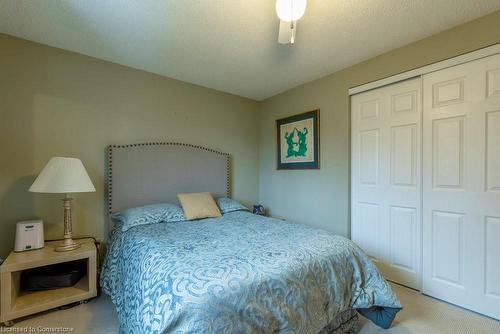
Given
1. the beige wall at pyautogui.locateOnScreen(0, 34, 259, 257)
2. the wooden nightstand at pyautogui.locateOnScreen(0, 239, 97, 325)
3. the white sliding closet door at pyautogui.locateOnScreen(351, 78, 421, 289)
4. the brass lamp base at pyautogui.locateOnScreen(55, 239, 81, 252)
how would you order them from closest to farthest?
the wooden nightstand at pyautogui.locateOnScreen(0, 239, 97, 325), the brass lamp base at pyautogui.locateOnScreen(55, 239, 81, 252), the beige wall at pyautogui.locateOnScreen(0, 34, 259, 257), the white sliding closet door at pyautogui.locateOnScreen(351, 78, 421, 289)

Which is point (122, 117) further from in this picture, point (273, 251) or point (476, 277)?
point (476, 277)

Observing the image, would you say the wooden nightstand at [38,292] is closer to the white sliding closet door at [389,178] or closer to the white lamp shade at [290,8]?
the white lamp shade at [290,8]

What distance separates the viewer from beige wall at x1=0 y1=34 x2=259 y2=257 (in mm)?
2078

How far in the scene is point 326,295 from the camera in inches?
53.8

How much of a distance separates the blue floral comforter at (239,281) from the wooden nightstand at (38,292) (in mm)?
210

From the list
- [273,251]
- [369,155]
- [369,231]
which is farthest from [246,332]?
[369,155]

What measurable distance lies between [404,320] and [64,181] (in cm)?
291

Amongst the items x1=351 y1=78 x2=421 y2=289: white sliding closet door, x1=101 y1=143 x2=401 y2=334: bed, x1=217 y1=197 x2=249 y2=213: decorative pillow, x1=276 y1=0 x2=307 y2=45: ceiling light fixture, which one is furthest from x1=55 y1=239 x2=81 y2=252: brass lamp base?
x1=351 y1=78 x2=421 y2=289: white sliding closet door

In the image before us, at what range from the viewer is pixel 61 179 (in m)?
1.89

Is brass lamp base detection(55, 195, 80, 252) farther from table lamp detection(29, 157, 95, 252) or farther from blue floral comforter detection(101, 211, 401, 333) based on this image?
blue floral comforter detection(101, 211, 401, 333)

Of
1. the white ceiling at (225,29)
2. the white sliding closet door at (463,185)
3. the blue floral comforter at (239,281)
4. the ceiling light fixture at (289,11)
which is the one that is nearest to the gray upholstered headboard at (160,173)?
the blue floral comforter at (239,281)

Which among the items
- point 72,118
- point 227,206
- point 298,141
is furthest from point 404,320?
point 72,118

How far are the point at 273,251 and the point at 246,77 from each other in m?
2.26

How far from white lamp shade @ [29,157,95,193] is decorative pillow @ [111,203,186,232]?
43 cm
